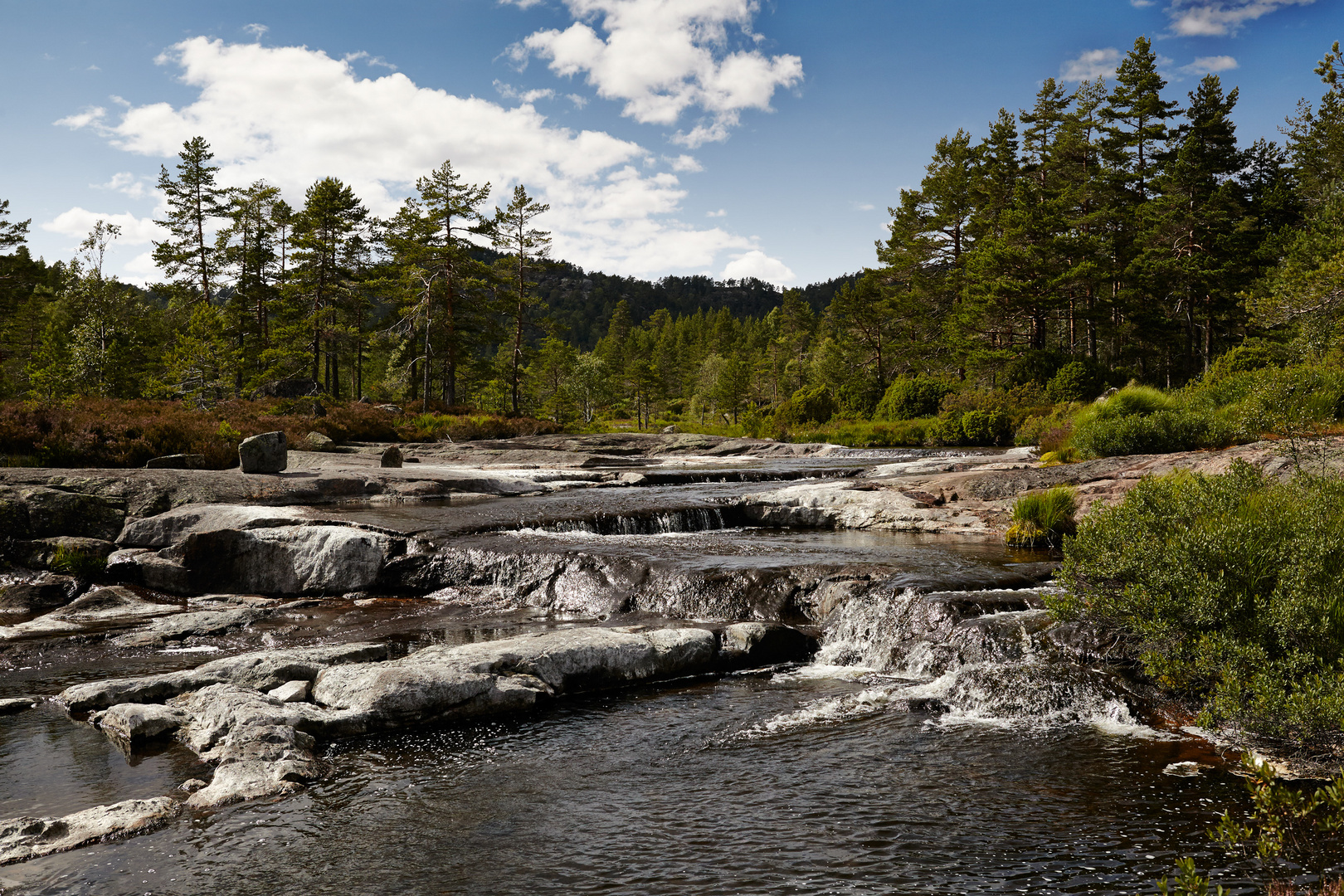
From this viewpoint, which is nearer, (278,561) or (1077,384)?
(278,561)

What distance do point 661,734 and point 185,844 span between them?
3624 mm

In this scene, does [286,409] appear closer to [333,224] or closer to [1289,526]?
[333,224]

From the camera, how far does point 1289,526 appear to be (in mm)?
6590

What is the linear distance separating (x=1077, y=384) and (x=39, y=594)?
3922cm

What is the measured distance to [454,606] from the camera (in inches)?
434

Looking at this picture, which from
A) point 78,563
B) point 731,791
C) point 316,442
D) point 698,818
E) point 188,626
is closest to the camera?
point 698,818

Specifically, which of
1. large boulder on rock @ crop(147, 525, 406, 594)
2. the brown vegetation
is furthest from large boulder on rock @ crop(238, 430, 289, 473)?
large boulder on rock @ crop(147, 525, 406, 594)

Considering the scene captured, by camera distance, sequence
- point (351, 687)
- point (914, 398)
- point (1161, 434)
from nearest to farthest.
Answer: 1. point (351, 687)
2. point (1161, 434)
3. point (914, 398)

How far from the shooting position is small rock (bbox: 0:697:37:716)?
23.1ft

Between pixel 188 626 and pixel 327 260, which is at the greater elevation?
pixel 327 260

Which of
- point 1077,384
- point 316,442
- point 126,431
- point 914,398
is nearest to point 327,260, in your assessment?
point 316,442

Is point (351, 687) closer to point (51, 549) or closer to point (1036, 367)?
point (51, 549)

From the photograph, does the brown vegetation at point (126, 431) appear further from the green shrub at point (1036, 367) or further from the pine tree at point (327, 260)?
the green shrub at point (1036, 367)

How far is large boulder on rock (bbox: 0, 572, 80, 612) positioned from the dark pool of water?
264 inches
